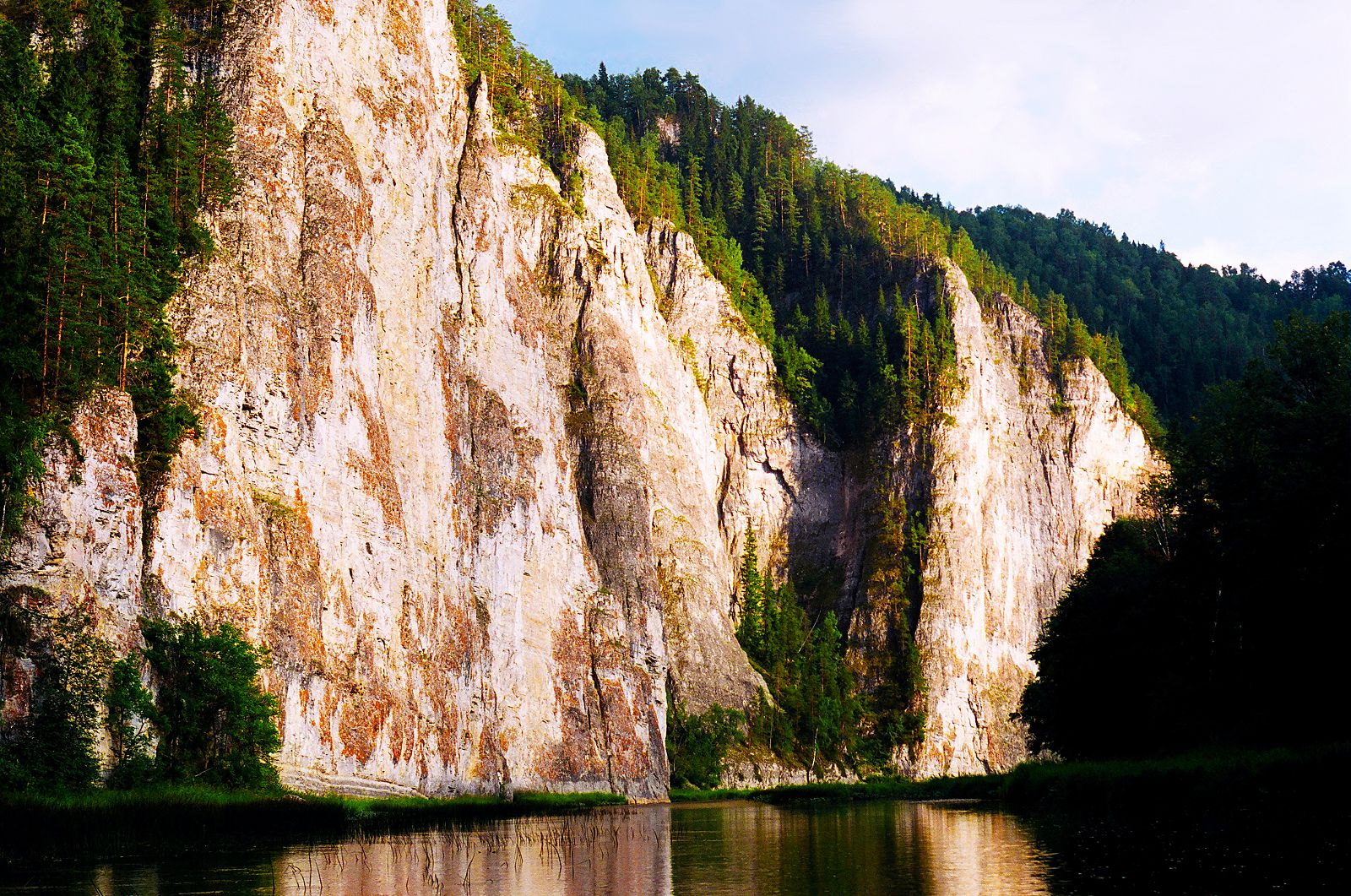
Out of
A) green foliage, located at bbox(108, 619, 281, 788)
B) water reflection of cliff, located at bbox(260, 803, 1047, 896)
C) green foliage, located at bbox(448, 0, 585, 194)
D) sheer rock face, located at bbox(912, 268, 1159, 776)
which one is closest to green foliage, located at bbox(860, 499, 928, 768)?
sheer rock face, located at bbox(912, 268, 1159, 776)

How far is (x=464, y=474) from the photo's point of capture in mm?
78000

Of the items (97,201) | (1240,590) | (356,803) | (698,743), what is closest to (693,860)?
(356,803)

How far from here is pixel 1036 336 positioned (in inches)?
5595

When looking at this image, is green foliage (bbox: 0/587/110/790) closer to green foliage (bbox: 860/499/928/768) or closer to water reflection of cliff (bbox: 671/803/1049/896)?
water reflection of cliff (bbox: 671/803/1049/896)

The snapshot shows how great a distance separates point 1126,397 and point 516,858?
124m

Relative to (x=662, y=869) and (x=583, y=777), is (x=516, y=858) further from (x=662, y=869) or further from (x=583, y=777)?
(x=583, y=777)

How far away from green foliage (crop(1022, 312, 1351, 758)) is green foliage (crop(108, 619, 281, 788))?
115ft

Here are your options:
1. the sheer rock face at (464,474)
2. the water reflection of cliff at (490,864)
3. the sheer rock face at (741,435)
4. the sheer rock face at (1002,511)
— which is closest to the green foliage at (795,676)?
the sheer rock face at (464,474)

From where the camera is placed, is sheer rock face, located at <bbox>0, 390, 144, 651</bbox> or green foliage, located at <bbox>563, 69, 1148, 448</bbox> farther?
green foliage, located at <bbox>563, 69, 1148, 448</bbox>

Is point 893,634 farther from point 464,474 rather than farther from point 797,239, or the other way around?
point 464,474

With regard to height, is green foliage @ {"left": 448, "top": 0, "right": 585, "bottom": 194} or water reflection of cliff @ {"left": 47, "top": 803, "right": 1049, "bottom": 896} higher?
green foliage @ {"left": 448, "top": 0, "right": 585, "bottom": 194}

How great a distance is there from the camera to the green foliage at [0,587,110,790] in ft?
136

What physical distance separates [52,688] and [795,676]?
7655 centimetres

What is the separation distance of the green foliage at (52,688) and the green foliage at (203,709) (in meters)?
1.86
